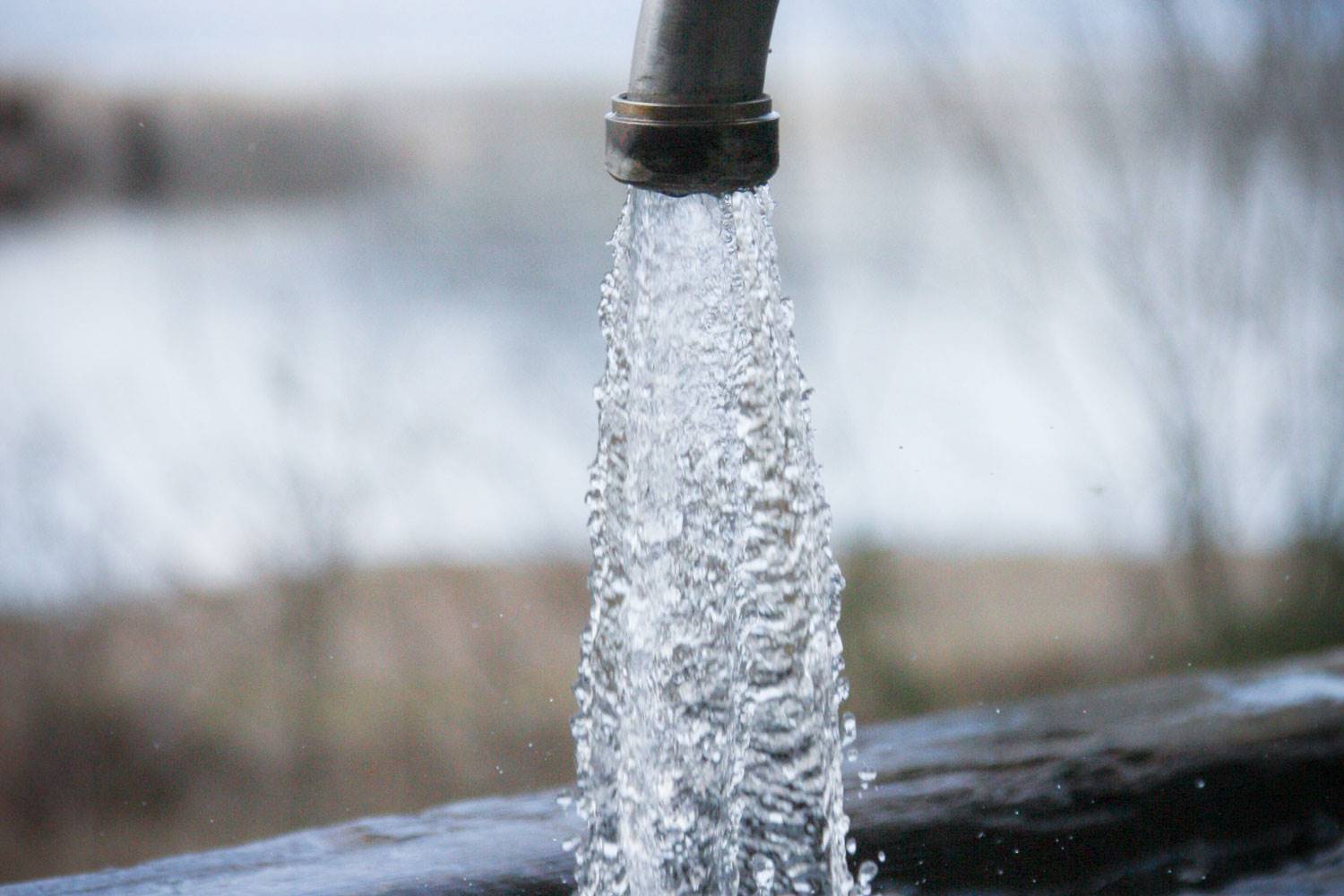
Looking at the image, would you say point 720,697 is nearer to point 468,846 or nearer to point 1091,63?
point 468,846

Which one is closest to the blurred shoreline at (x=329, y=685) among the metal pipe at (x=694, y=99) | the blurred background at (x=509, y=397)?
the blurred background at (x=509, y=397)

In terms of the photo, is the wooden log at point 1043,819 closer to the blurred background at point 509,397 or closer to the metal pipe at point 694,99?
the metal pipe at point 694,99

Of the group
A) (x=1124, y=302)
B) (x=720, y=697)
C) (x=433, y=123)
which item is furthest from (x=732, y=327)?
(x=433, y=123)

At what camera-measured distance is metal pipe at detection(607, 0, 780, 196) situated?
775 millimetres

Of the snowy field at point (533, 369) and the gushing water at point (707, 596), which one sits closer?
the gushing water at point (707, 596)

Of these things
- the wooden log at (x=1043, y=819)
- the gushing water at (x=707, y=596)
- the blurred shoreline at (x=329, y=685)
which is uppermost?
the gushing water at (x=707, y=596)

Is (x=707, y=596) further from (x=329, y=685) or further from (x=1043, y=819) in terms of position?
(x=329, y=685)

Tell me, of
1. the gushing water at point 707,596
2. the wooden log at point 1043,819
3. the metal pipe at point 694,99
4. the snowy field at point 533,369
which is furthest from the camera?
the snowy field at point 533,369

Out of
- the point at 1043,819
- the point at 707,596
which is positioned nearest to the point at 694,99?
the point at 707,596

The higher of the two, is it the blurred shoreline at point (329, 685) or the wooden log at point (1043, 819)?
the wooden log at point (1043, 819)

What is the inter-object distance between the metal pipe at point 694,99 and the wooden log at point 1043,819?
505mm

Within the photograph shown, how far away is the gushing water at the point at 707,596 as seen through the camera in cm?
90

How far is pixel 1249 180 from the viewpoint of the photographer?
265 cm

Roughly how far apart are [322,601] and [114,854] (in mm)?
594
